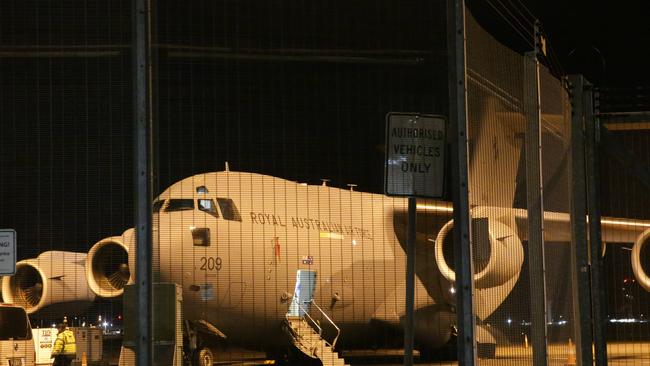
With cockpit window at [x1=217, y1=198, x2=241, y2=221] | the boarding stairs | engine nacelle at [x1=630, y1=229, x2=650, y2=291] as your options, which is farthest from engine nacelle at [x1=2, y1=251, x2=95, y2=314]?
engine nacelle at [x1=630, y1=229, x2=650, y2=291]

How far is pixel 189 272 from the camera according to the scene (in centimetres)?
1352

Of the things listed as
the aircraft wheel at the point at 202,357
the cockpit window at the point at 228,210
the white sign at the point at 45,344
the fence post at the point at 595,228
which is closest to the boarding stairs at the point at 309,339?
the aircraft wheel at the point at 202,357

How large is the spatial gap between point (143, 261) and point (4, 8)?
172 cm

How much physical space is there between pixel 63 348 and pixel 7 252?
9068mm

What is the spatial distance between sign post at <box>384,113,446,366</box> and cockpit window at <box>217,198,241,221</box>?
7733 mm

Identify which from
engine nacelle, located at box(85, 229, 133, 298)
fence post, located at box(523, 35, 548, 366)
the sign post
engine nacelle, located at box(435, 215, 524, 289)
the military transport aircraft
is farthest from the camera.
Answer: the military transport aircraft

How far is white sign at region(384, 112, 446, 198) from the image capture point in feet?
18.1

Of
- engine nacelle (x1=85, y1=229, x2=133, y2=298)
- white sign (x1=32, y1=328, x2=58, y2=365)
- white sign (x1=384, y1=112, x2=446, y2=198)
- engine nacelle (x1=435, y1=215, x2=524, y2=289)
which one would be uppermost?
white sign (x1=384, y1=112, x2=446, y2=198)

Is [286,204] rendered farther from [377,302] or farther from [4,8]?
[4,8]

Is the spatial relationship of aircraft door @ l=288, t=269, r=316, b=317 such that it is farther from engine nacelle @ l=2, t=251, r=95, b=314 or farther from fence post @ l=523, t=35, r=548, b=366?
fence post @ l=523, t=35, r=548, b=366

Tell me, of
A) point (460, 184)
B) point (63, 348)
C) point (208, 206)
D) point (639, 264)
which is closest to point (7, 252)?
point (460, 184)

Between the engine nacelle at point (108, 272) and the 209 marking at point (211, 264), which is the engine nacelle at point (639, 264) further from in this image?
the engine nacelle at point (108, 272)

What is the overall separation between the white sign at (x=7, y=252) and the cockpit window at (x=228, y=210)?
795cm

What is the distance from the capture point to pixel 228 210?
44.0 ft
